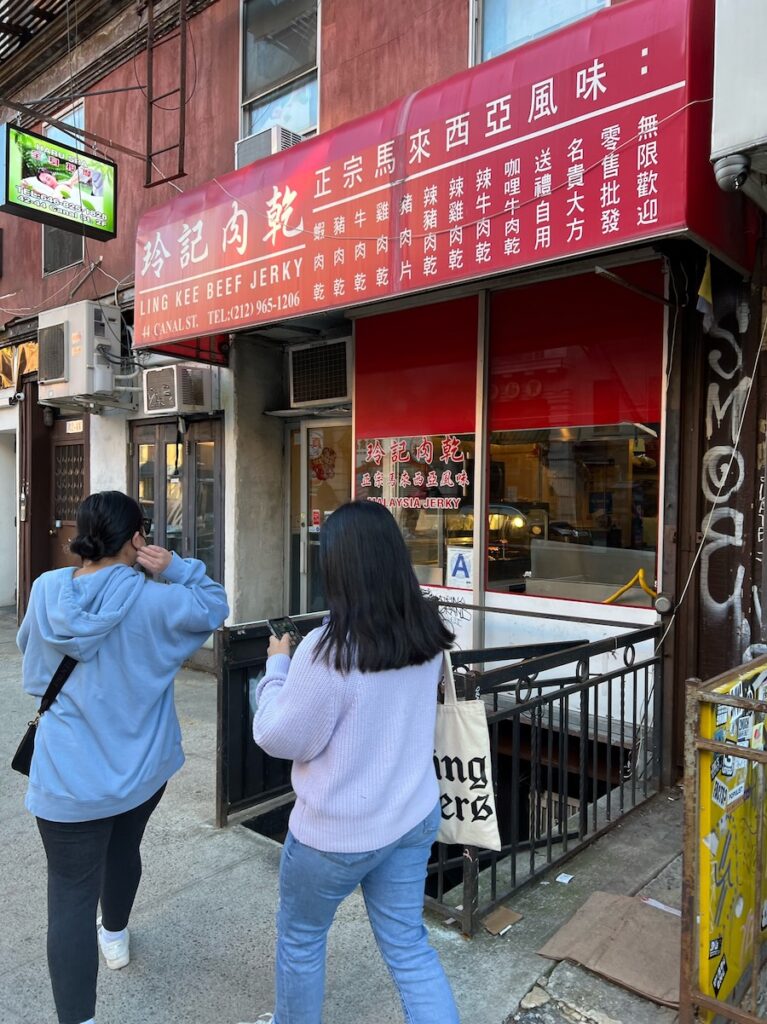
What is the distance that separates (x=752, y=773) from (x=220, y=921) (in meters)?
2.25

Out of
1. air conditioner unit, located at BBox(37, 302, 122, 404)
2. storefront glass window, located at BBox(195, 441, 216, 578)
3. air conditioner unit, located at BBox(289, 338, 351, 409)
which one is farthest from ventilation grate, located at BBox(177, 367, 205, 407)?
air conditioner unit, located at BBox(37, 302, 122, 404)

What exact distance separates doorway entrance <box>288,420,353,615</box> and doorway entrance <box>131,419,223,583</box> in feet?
2.52

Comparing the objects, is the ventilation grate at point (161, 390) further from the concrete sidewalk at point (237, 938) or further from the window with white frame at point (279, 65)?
the concrete sidewalk at point (237, 938)

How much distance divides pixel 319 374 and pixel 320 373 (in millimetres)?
14

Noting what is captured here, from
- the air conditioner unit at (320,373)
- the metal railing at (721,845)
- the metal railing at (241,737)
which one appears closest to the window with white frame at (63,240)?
the air conditioner unit at (320,373)

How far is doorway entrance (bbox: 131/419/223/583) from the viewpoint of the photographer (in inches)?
304

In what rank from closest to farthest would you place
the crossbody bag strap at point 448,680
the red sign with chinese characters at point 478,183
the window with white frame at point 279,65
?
the crossbody bag strap at point 448,680, the red sign with chinese characters at point 478,183, the window with white frame at point 279,65

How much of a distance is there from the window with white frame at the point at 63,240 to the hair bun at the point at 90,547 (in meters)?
8.33

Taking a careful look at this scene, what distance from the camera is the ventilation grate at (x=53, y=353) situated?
8.64 m

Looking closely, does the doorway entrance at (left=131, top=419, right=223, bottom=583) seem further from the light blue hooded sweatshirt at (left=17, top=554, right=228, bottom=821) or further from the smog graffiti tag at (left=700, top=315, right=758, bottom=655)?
the light blue hooded sweatshirt at (left=17, top=554, right=228, bottom=821)

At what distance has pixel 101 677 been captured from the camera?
2393 mm

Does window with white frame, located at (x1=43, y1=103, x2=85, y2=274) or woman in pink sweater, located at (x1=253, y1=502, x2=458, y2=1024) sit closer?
woman in pink sweater, located at (x1=253, y1=502, x2=458, y2=1024)

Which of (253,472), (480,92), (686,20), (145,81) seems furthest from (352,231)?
(145,81)

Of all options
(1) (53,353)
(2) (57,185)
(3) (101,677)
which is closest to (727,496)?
(3) (101,677)
